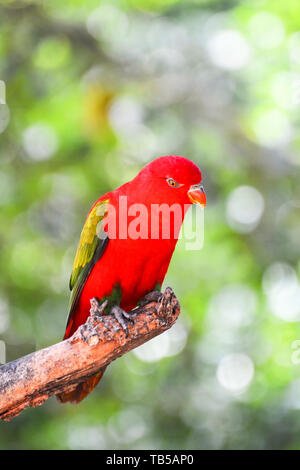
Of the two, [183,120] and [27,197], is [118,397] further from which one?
[183,120]

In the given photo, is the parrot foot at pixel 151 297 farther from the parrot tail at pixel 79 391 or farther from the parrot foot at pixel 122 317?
the parrot tail at pixel 79 391

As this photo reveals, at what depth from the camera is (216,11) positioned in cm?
598

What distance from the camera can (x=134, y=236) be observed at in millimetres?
2562

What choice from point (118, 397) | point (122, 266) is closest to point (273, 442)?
point (118, 397)

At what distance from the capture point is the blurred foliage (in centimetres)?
525

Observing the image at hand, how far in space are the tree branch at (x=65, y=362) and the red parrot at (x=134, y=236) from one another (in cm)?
9

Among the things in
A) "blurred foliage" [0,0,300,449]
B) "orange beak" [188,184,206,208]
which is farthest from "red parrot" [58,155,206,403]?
"blurred foliage" [0,0,300,449]

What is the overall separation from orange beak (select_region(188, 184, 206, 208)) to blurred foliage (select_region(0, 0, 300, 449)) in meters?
→ 2.96

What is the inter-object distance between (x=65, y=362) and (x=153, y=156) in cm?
398

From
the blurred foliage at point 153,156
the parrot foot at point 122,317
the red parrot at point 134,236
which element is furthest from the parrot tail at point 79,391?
the blurred foliage at point 153,156

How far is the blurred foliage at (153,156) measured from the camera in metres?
5.25

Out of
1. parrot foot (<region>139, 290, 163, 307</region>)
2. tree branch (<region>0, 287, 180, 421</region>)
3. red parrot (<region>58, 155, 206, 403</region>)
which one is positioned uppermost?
red parrot (<region>58, 155, 206, 403</region>)

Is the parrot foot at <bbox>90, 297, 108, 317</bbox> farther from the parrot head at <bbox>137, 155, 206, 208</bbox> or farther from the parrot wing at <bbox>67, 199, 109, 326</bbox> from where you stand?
the parrot head at <bbox>137, 155, 206, 208</bbox>

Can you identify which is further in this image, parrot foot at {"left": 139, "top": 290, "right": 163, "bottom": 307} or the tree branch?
parrot foot at {"left": 139, "top": 290, "right": 163, "bottom": 307}
